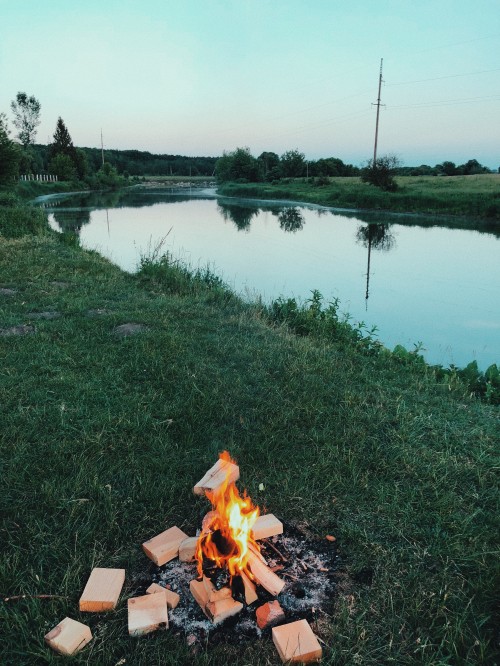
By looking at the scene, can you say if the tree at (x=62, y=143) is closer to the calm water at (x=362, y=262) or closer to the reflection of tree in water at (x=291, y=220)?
the calm water at (x=362, y=262)

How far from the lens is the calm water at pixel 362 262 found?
10086 millimetres

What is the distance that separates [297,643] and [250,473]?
52.5 inches

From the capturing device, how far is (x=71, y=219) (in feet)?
88.9

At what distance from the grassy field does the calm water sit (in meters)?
4.36

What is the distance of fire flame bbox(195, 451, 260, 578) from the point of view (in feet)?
7.59

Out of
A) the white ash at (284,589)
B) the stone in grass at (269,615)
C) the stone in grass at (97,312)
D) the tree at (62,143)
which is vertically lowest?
the white ash at (284,589)

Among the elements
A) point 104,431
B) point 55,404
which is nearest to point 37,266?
point 55,404

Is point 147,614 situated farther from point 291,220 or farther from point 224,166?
point 224,166

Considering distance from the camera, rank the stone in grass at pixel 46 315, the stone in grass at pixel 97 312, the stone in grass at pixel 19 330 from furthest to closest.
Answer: the stone in grass at pixel 97 312 → the stone in grass at pixel 46 315 → the stone in grass at pixel 19 330

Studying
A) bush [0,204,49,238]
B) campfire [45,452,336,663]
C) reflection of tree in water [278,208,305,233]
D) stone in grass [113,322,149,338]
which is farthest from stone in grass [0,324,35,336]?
reflection of tree in water [278,208,305,233]

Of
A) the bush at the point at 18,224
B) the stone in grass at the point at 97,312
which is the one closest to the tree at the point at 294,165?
the bush at the point at 18,224

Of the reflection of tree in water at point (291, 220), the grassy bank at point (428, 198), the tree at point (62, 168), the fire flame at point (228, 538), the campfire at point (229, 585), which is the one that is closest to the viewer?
the campfire at point (229, 585)

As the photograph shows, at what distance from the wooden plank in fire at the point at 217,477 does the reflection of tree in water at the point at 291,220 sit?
24555 mm

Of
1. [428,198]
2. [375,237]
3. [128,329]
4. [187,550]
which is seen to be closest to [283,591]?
[187,550]
